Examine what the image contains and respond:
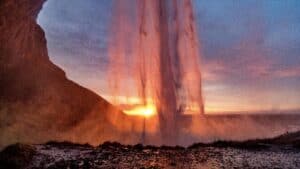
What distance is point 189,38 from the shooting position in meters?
14.3

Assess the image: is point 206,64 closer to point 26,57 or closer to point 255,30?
point 255,30

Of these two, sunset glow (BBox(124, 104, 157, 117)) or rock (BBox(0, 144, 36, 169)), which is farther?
sunset glow (BBox(124, 104, 157, 117))

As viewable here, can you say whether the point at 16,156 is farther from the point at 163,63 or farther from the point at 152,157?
the point at 163,63

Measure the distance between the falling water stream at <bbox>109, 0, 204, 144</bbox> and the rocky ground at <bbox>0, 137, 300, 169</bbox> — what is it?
1924 millimetres

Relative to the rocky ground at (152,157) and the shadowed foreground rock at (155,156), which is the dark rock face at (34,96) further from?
the rocky ground at (152,157)

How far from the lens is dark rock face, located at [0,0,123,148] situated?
14.3 metres

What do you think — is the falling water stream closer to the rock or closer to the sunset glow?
the sunset glow

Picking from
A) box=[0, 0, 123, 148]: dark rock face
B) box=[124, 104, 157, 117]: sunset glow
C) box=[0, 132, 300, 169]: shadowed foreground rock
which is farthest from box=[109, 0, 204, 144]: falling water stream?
box=[0, 132, 300, 169]: shadowed foreground rock

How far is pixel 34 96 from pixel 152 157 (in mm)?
6176

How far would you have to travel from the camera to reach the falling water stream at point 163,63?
1398 centimetres

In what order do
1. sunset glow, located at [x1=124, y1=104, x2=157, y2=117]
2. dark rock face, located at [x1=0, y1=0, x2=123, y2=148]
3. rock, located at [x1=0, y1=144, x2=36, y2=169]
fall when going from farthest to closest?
dark rock face, located at [x1=0, y1=0, x2=123, y2=148] < sunset glow, located at [x1=124, y1=104, x2=157, y2=117] < rock, located at [x1=0, y1=144, x2=36, y2=169]

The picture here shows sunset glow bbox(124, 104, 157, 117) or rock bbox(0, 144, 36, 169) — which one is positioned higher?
sunset glow bbox(124, 104, 157, 117)

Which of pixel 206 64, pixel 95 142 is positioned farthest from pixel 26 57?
pixel 206 64

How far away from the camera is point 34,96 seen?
15.2 metres
